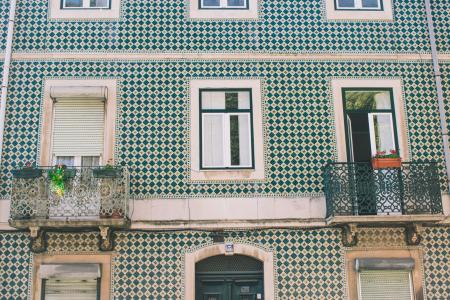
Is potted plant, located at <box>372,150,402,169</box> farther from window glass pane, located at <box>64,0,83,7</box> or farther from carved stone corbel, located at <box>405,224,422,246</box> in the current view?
window glass pane, located at <box>64,0,83,7</box>

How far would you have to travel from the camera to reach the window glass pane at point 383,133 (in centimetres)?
1247

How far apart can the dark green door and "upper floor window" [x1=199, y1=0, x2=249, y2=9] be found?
5.38 meters

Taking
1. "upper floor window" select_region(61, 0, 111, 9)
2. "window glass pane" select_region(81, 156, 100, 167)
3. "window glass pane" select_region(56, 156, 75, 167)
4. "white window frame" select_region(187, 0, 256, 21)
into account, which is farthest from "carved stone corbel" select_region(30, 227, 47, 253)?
"white window frame" select_region(187, 0, 256, 21)

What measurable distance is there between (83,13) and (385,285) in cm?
840

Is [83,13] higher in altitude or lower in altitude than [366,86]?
higher

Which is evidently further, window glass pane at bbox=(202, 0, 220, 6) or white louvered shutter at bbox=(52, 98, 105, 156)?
window glass pane at bbox=(202, 0, 220, 6)

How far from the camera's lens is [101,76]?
40.9 feet

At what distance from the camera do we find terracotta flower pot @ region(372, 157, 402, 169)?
11.7 m

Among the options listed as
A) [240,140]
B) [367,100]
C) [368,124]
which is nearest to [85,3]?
[240,140]

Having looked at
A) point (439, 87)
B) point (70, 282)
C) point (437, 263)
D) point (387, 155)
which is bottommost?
point (70, 282)

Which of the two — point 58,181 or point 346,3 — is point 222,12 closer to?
point 346,3

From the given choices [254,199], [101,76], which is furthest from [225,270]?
[101,76]

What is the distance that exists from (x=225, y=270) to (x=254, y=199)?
4.94ft

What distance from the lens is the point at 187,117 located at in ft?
40.4
